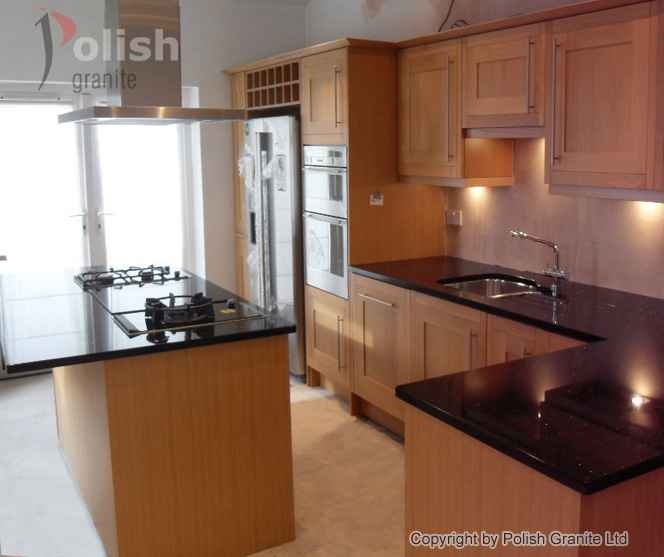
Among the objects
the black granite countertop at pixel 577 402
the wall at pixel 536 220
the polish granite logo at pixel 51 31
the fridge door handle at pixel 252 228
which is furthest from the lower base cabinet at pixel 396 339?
the polish granite logo at pixel 51 31

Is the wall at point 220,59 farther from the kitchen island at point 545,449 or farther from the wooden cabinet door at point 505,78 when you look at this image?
the kitchen island at point 545,449

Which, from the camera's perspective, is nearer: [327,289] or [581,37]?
[581,37]

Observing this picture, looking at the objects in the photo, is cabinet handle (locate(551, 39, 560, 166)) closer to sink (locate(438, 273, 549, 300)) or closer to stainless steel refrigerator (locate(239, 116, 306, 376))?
sink (locate(438, 273, 549, 300))

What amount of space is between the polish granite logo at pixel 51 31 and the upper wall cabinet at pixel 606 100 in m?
3.49

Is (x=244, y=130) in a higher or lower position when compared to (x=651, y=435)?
higher

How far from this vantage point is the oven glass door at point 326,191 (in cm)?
441

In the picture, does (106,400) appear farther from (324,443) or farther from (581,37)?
(581,37)

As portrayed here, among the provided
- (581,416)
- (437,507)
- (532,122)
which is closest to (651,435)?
(581,416)

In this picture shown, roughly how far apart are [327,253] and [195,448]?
6.69ft

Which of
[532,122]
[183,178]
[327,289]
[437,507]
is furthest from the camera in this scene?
[183,178]

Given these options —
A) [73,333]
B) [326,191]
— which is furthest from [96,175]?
[73,333]

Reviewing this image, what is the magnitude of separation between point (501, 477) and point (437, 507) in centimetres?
28

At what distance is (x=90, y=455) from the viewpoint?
3.12m

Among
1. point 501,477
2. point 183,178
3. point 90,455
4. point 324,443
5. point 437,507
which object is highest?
point 183,178
